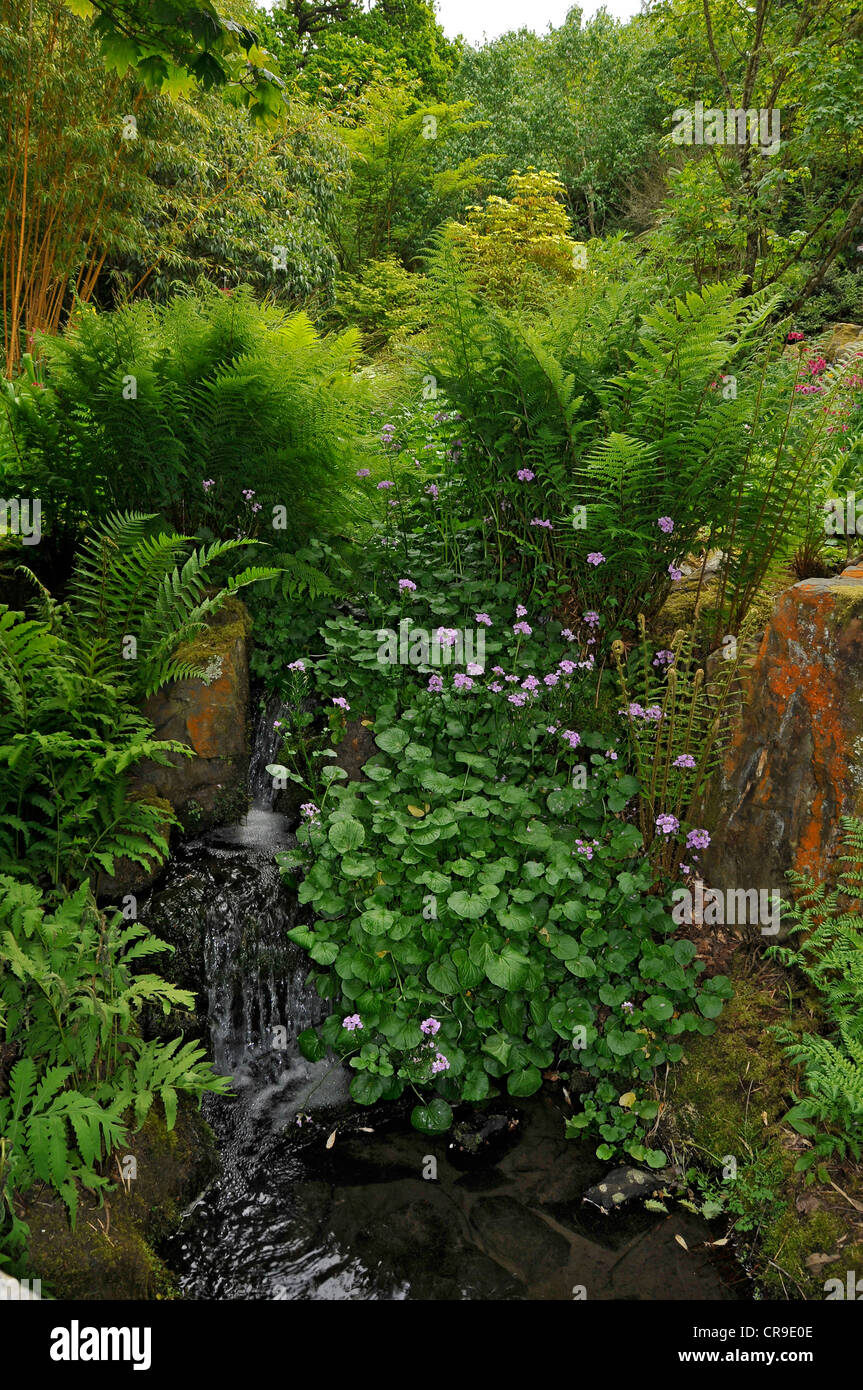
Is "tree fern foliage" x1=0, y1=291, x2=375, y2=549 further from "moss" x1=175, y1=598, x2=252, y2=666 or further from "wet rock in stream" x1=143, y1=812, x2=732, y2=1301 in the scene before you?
"wet rock in stream" x1=143, y1=812, x2=732, y2=1301

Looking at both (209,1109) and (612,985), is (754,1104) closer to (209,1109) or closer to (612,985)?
(612,985)

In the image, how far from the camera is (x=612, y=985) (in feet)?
9.46

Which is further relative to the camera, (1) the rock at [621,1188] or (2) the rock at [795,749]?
(2) the rock at [795,749]

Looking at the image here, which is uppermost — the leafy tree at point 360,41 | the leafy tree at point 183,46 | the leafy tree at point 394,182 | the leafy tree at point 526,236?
the leafy tree at point 360,41

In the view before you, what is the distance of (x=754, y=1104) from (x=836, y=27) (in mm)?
7927

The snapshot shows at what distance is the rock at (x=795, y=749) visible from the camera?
2760mm

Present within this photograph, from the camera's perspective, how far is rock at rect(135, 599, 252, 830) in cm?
352

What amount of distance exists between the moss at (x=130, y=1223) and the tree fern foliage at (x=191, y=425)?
8.63 ft

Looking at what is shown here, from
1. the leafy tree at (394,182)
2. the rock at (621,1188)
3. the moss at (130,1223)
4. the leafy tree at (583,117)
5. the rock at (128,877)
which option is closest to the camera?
the moss at (130,1223)

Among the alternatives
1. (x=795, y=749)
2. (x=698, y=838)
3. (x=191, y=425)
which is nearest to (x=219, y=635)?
(x=191, y=425)

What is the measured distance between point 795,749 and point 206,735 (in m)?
2.40

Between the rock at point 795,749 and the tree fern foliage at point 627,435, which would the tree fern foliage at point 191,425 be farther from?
the rock at point 795,749

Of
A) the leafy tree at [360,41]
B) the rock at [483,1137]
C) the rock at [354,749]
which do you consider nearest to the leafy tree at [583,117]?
the leafy tree at [360,41]

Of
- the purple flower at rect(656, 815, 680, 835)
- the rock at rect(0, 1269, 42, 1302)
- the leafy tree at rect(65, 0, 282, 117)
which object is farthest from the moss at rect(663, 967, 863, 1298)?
the leafy tree at rect(65, 0, 282, 117)
